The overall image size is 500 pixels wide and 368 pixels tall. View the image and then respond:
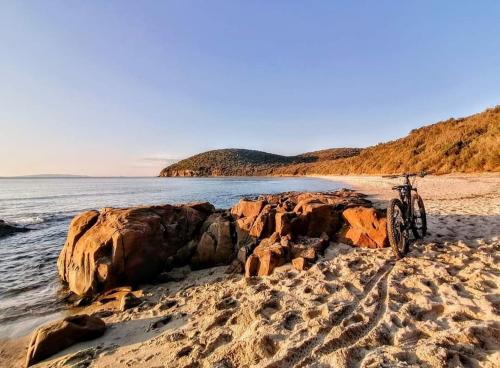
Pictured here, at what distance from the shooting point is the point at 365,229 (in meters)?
7.07

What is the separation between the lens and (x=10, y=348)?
5102mm

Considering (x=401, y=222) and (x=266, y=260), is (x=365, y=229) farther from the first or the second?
(x=266, y=260)

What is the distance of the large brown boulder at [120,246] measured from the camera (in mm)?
7133

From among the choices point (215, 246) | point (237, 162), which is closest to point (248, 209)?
point (215, 246)

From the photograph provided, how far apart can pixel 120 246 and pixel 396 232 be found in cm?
640

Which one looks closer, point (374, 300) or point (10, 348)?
point (374, 300)

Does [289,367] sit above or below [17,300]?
above

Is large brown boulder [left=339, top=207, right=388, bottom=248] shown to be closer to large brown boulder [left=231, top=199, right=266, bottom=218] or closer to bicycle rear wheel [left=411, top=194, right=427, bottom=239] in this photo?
bicycle rear wheel [left=411, top=194, right=427, bottom=239]

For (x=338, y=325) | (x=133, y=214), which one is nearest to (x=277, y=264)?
(x=338, y=325)

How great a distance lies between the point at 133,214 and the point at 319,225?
5250 mm

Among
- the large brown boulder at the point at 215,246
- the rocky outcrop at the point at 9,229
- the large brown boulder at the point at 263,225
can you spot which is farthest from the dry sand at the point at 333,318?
the rocky outcrop at the point at 9,229

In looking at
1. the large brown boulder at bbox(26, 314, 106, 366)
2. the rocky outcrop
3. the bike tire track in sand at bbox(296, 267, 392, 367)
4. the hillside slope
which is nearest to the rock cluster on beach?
the bike tire track in sand at bbox(296, 267, 392, 367)

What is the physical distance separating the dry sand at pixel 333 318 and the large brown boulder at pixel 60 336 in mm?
158

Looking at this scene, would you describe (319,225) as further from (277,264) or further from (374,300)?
(374,300)
